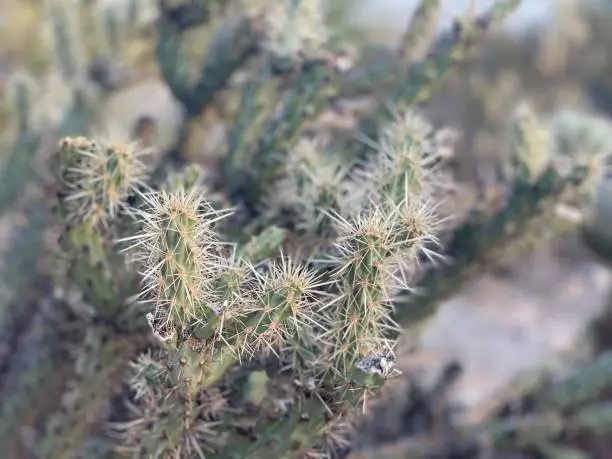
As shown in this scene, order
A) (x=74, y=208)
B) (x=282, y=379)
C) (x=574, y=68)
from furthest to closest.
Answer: (x=574, y=68), (x=74, y=208), (x=282, y=379)

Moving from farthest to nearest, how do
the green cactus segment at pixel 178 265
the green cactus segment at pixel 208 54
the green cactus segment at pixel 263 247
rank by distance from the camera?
the green cactus segment at pixel 208 54, the green cactus segment at pixel 263 247, the green cactus segment at pixel 178 265

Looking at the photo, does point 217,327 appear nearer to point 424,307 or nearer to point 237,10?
point 424,307

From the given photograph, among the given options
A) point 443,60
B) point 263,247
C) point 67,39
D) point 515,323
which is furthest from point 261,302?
point 515,323

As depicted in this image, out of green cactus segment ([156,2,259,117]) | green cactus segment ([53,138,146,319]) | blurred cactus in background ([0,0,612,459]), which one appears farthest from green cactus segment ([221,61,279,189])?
green cactus segment ([53,138,146,319])

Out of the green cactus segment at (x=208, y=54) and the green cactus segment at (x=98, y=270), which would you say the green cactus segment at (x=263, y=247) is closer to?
the green cactus segment at (x=98, y=270)

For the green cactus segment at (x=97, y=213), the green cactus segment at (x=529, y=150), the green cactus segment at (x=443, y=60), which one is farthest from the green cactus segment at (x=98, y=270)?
the green cactus segment at (x=529, y=150)

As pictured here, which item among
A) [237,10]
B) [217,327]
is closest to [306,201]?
[217,327]

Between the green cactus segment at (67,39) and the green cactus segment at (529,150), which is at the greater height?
the green cactus segment at (529,150)

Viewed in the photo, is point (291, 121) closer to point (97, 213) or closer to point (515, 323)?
point (97, 213)

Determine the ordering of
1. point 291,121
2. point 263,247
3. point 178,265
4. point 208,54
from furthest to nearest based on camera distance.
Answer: point 208,54 → point 291,121 → point 263,247 → point 178,265
